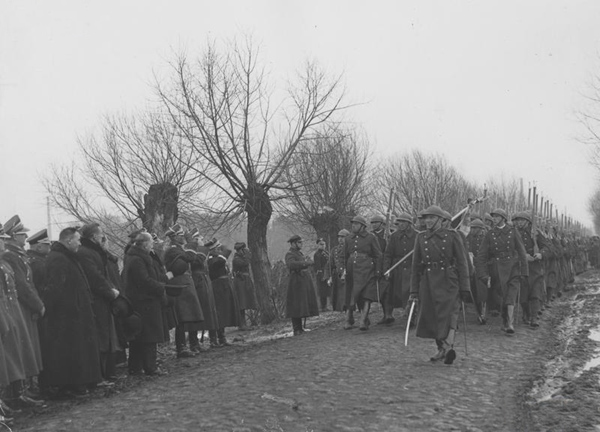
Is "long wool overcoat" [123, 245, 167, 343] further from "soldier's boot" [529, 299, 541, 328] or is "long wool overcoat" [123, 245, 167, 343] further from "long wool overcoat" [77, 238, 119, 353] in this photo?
"soldier's boot" [529, 299, 541, 328]

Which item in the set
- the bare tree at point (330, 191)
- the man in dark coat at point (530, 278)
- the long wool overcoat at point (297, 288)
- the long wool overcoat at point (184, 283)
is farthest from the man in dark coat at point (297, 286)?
the bare tree at point (330, 191)

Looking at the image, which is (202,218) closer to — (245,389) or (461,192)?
(245,389)

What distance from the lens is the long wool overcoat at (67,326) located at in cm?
844

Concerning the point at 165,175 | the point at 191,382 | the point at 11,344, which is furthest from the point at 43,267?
the point at 165,175

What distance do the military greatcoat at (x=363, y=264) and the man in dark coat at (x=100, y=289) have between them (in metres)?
5.28

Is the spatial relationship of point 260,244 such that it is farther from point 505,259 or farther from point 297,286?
point 505,259

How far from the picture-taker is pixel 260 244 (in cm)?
2048

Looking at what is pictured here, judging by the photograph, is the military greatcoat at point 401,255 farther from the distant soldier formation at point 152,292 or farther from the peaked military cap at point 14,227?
the peaked military cap at point 14,227

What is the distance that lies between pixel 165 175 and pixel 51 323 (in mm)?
14669

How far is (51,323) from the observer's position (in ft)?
28.2

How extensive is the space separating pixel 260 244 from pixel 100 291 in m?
11.6

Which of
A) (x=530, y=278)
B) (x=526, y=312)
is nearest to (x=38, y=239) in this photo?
(x=530, y=278)

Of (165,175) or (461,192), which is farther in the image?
(461,192)

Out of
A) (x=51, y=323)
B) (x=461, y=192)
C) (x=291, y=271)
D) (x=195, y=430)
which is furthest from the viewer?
(x=461, y=192)
